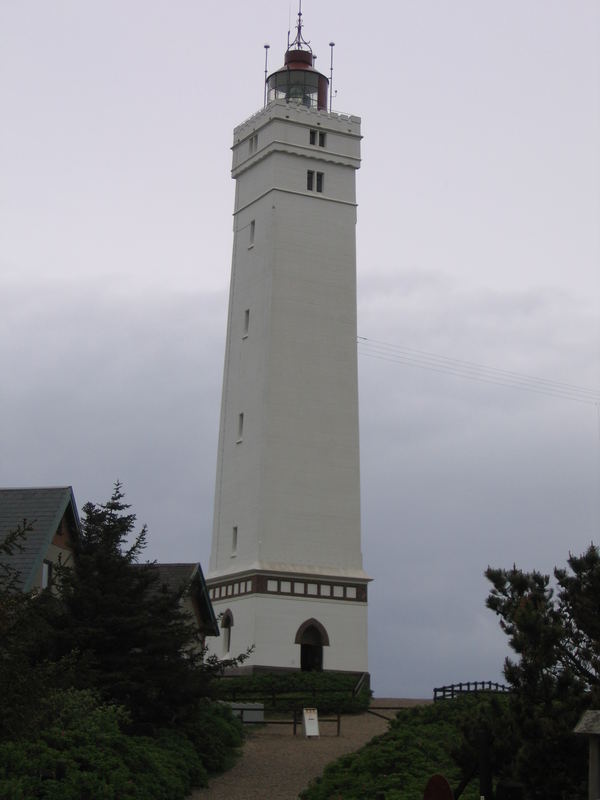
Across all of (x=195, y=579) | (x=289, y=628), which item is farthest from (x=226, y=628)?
(x=195, y=579)

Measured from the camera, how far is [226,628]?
168 ft

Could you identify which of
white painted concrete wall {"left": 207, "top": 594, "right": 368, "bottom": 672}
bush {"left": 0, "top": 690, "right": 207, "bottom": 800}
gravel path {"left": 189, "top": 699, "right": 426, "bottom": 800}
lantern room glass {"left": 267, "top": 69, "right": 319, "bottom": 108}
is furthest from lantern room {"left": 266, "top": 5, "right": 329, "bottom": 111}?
bush {"left": 0, "top": 690, "right": 207, "bottom": 800}

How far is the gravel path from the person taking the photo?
27953 millimetres

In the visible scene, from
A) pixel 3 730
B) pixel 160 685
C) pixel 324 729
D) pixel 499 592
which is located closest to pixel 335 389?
pixel 324 729

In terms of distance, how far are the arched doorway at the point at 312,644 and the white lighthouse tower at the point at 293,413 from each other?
45mm

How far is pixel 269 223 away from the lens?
53.3 meters

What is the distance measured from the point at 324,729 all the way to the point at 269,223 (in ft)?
73.3

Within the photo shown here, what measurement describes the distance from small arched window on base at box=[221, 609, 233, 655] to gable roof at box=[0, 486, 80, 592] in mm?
16152

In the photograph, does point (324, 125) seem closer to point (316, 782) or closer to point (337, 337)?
point (337, 337)

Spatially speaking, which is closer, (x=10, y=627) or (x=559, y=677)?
(x=10, y=627)

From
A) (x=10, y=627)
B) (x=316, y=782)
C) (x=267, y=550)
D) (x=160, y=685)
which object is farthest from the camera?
(x=267, y=550)

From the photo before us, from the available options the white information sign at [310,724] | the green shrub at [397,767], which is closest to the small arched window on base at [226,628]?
the white information sign at [310,724]

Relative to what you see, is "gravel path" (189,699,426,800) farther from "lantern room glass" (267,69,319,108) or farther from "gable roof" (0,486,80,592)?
"lantern room glass" (267,69,319,108)

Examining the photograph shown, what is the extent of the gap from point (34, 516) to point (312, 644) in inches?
754
